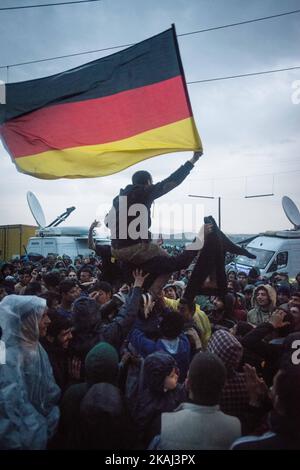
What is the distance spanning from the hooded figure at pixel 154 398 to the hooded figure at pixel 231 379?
1.07 feet

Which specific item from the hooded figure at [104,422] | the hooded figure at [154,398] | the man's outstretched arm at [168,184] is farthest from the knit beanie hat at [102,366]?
the man's outstretched arm at [168,184]

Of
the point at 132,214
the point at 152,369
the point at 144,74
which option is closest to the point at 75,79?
the point at 144,74

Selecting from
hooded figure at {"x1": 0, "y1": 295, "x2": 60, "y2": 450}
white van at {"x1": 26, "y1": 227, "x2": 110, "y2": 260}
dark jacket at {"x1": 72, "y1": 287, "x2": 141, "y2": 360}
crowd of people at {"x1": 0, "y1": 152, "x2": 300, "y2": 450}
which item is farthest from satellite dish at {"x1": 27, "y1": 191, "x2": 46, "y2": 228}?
hooded figure at {"x1": 0, "y1": 295, "x2": 60, "y2": 450}

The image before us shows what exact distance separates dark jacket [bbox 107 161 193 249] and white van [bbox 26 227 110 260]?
15.4 meters

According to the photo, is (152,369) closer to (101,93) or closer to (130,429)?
(130,429)

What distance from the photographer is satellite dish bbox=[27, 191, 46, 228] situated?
20.1 m

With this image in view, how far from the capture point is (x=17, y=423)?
2199 millimetres

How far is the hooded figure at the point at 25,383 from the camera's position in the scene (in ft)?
7.20

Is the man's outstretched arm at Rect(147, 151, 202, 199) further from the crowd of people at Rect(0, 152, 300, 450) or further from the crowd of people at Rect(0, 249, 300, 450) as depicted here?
the crowd of people at Rect(0, 249, 300, 450)

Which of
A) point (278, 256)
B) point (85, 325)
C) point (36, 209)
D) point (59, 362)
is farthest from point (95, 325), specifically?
point (36, 209)

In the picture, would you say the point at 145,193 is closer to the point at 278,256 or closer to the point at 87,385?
the point at 87,385

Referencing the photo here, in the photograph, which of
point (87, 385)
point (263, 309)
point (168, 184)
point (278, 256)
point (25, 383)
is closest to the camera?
point (25, 383)

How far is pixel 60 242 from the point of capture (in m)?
19.6

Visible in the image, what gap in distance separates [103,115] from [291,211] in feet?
58.5
